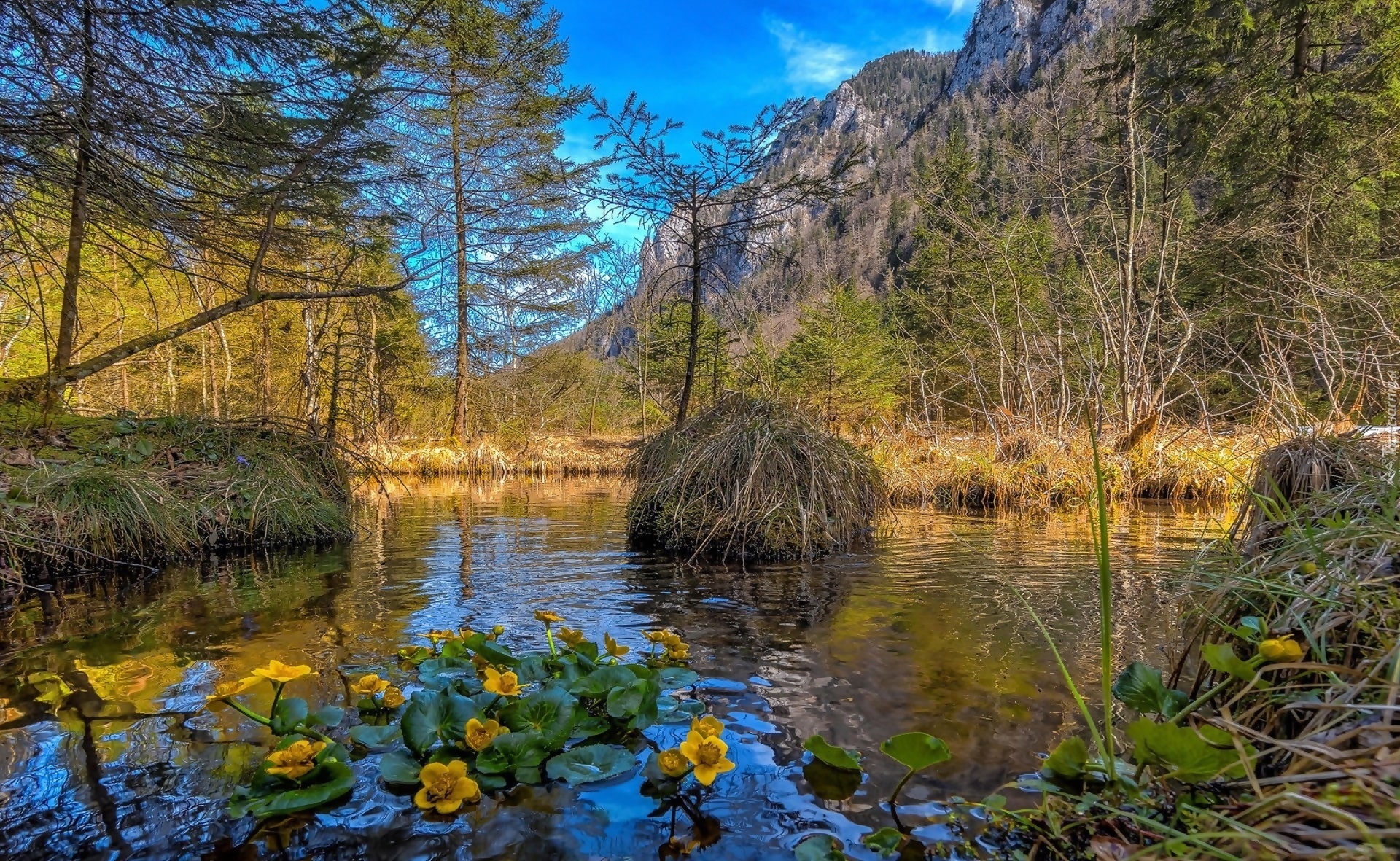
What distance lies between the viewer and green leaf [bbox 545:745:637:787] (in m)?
1.55

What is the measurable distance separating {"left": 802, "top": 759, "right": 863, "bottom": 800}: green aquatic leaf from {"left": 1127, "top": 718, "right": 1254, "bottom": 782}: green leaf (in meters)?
0.68

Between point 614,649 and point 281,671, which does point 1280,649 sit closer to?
point 614,649

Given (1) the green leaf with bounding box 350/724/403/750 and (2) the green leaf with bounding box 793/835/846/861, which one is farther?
(1) the green leaf with bounding box 350/724/403/750

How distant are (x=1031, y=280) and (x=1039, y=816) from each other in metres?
21.1

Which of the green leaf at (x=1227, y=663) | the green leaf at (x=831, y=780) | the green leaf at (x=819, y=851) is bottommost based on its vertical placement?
the green leaf at (x=831, y=780)

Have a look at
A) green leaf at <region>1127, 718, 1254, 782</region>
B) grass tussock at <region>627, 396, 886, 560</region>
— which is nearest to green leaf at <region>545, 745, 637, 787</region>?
green leaf at <region>1127, 718, 1254, 782</region>

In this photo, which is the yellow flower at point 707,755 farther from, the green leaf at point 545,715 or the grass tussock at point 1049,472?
the grass tussock at point 1049,472

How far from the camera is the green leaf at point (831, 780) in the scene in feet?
5.16

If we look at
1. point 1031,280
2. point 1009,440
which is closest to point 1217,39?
point 1009,440

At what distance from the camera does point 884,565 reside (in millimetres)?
4488

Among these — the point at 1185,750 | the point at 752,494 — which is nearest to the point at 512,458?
the point at 752,494

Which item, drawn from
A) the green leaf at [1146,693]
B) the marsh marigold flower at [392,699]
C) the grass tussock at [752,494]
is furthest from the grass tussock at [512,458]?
the green leaf at [1146,693]

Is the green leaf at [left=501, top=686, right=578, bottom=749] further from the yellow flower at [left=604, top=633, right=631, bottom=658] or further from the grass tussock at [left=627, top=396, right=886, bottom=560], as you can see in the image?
the grass tussock at [left=627, top=396, right=886, bottom=560]

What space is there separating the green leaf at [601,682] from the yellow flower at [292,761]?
0.67m
